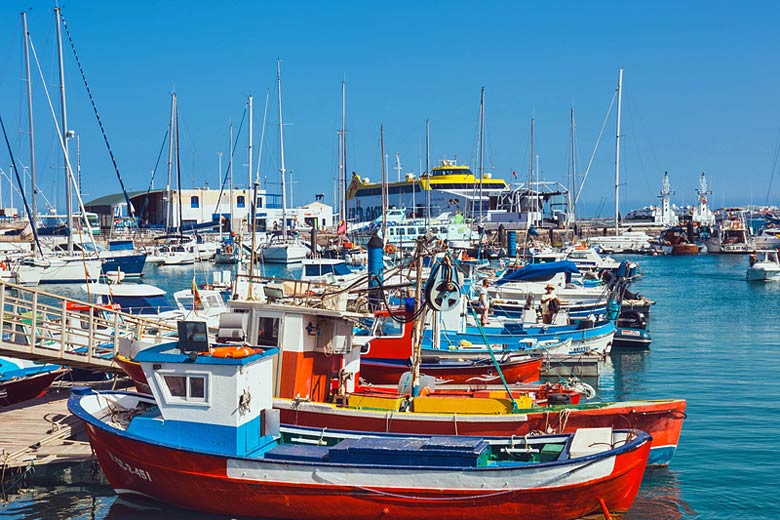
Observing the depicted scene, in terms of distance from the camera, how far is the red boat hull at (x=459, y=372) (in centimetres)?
2047

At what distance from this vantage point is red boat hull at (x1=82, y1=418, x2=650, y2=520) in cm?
1291

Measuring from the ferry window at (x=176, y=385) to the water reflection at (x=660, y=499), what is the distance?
7.57m

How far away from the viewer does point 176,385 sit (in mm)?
13555

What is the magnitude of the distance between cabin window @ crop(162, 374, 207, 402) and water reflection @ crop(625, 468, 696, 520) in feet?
24.0

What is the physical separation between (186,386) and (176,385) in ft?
0.59

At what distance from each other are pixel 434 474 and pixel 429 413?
2528 millimetres

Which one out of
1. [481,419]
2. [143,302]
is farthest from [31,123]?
[481,419]

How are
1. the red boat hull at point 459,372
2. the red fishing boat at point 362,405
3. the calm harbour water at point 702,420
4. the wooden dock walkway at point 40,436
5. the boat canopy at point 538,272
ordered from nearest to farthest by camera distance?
the calm harbour water at point 702,420 → the red fishing boat at point 362,405 → the wooden dock walkway at point 40,436 → the red boat hull at point 459,372 → the boat canopy at point 538,272

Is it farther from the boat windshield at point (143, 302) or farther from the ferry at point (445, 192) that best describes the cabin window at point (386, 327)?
the ferry at point (445, 192)

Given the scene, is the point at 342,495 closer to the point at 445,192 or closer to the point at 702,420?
the point at 702,420

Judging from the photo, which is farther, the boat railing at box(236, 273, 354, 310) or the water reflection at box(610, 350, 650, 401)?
the water reflection at box(610, 350, 650, 401)

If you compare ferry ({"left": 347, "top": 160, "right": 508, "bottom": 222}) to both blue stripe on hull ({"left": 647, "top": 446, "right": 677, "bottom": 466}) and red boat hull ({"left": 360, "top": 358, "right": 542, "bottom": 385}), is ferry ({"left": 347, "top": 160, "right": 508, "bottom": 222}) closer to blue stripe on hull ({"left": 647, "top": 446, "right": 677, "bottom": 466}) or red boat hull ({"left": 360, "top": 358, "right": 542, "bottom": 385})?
red boat hull ({"left": 360, "top": 358, "right": 542, "bottom": 385})

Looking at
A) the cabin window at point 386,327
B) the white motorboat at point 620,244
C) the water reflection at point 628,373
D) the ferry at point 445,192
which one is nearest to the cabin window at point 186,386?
the cabin window at point 386,327

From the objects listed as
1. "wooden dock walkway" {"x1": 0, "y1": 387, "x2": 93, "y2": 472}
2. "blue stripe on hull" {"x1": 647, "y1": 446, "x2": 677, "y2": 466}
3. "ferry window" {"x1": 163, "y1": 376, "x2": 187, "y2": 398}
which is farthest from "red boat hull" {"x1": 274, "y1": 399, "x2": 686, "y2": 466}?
"wooden dock walkway" {"x1": 0, "y1": 387, "x2": 93, "y2": 472}
